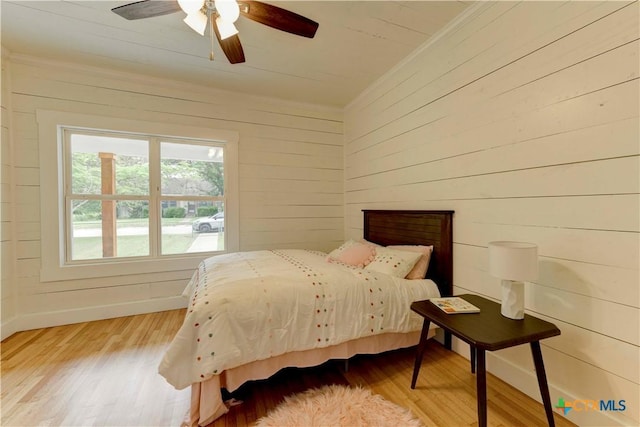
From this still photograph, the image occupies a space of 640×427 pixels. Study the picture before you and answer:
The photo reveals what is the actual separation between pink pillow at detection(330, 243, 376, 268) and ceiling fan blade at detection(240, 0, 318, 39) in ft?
5.72

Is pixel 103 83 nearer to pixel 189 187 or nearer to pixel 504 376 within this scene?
pixel 189 187

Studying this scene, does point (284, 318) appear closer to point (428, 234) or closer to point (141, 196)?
point (428, 234)

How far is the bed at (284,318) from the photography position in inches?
54.6

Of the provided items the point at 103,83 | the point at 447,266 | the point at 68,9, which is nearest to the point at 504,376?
the point at 447,266

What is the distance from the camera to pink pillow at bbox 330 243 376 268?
2314mm

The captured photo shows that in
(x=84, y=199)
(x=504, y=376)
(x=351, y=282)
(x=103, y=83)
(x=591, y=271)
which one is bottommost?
(x=504, y=376)

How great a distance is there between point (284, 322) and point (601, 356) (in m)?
1.64

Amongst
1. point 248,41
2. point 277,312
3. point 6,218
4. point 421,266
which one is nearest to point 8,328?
point 6,218

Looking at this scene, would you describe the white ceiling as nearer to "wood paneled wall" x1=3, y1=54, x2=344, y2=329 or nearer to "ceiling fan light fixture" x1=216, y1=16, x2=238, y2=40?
"wood paneled wall" x1=3, y1=54, x2=344, y2=329

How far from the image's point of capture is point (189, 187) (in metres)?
3.15

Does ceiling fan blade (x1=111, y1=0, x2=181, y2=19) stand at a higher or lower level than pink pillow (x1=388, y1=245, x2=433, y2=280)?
higher

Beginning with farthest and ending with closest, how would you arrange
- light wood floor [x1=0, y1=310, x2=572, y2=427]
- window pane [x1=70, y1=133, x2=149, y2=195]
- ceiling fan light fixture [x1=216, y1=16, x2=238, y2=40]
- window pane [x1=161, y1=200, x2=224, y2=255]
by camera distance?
window pane [x1=161, y1=200, x2=224, y2=255], window pane [x1=70, y1=133, x2=149, y2=195], ceiling fan light fixture [x1=216, y1=16, x2=238, y2=40], light wood floor [x1=0, y1=310, x2=572, y2=427]

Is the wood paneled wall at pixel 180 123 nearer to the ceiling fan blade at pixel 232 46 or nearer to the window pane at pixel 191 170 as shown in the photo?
the window pane at pixel 191 170

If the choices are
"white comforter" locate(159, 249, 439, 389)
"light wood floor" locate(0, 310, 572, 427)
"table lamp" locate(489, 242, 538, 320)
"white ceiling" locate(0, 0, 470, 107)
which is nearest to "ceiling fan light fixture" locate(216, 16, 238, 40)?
"white ceiling" locate(0, 0, 470, 107)
